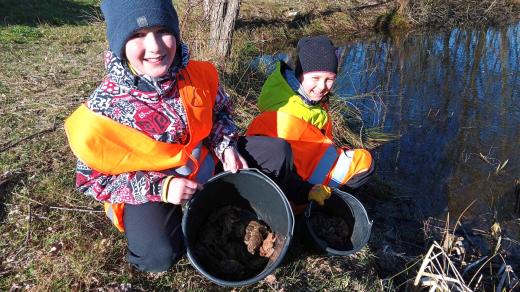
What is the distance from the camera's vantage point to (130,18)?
176cm

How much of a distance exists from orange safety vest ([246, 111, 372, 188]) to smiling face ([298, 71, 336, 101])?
0.19m

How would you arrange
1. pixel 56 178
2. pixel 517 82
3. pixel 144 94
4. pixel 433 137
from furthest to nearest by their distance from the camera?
pixel 517 82 → pixel 433 137 → pixel 56 178 → pixel 144 94

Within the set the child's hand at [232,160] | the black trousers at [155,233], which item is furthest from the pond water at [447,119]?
the black trousers at [155,233]

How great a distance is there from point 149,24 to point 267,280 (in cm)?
143

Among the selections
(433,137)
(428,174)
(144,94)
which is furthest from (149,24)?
(433,137)

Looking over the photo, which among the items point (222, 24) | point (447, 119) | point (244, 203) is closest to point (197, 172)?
point (244, 203)

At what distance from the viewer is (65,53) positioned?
565 centimetres

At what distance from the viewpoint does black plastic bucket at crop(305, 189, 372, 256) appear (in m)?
2.44

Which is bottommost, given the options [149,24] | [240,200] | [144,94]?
[240,200]

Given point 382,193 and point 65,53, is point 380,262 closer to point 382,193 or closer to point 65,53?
point 382,193

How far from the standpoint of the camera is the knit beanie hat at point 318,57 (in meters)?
2.58

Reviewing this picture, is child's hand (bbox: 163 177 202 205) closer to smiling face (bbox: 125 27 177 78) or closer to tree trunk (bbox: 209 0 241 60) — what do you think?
smiling face (bbox: 125 27 177 78)

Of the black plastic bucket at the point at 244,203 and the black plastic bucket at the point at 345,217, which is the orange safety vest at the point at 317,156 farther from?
the black plastic bucket at the point at 244,203

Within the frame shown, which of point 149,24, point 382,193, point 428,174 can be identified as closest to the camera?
point 149,24
